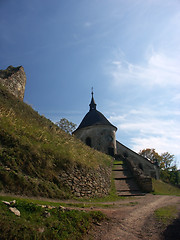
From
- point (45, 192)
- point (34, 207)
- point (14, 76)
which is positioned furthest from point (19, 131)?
point (14, 76)

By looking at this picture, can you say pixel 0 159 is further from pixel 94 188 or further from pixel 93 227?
pixel 94 188

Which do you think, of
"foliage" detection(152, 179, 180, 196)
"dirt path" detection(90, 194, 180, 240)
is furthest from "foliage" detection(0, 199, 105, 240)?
"foliage" detection(152, 179, 180, 196)

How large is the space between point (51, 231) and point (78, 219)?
3.64 ft

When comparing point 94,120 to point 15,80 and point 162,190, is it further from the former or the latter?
point 15,80

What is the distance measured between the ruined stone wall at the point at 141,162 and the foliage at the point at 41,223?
2159cm

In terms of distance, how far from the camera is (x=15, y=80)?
50.8ft

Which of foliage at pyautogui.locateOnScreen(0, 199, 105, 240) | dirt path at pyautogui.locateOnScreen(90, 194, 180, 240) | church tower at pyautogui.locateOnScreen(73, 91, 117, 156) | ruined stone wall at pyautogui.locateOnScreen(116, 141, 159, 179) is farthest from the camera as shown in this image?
ruined stone wall at pyautogui.locateOnScreen(116, 141, 159, 179)

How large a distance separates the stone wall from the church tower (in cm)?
1377

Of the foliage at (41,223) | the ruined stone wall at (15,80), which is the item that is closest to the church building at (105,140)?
the ruined stone wall at (15,80)

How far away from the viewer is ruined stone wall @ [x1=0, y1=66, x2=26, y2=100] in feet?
47.5

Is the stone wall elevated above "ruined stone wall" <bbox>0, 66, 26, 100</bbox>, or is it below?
below

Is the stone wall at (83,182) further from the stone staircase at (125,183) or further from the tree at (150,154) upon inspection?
the tree at (150,154)

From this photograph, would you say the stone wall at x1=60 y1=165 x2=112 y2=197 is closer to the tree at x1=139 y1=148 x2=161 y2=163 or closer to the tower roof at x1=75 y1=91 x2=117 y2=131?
the tower roof at x1=75 y1=91 x2=117 y2=131

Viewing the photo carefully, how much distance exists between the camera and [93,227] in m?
4.55
